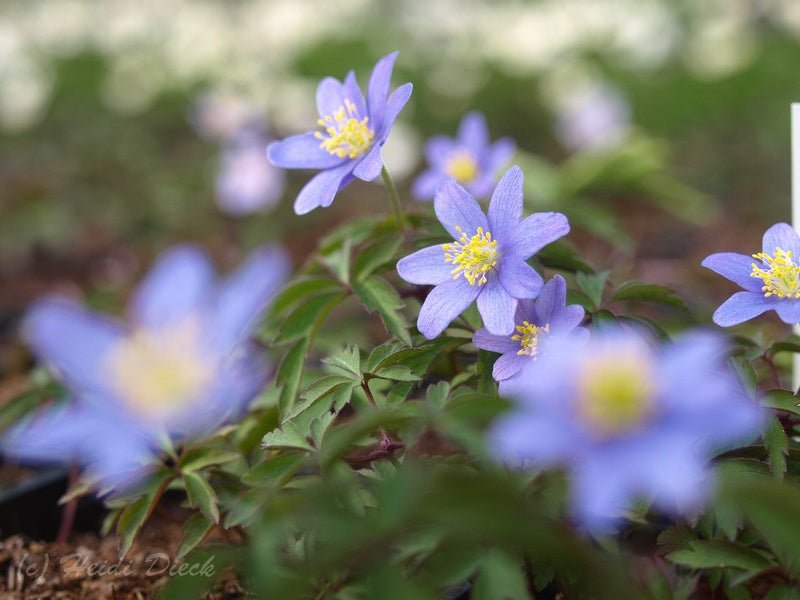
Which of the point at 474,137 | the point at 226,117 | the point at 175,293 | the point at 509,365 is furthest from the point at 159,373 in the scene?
the point at 226,117

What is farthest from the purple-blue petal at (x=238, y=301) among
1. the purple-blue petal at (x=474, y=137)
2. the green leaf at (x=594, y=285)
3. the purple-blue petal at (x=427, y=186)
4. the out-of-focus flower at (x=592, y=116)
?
the out-of-focus flower at (x=592, y=116)

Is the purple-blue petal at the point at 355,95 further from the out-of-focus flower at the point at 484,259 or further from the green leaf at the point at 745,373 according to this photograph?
the green leaf at the point at 745,373

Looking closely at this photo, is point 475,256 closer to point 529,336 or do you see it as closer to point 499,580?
point 529,336

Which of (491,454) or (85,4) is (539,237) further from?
(85,4)

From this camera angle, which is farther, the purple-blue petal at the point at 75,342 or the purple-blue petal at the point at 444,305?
the purple-blue petal at the point at 444,305

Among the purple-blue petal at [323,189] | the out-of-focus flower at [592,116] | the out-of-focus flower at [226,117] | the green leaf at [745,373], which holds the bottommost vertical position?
the out-of-focus flower at [592,116]

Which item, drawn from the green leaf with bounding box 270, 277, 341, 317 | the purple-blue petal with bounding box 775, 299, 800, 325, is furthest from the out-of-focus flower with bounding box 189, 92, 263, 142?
the purple-blue petal with bounding box 775, 299, 800, 325
